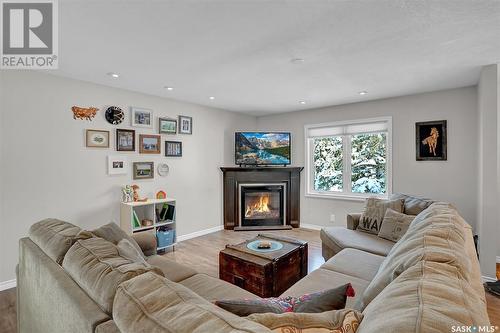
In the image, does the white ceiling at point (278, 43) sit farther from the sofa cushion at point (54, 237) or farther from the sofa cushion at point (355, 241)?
the sofa cushion at point (355, 241)

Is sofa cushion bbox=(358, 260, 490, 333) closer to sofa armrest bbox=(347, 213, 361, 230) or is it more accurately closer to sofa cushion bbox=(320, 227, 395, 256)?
sofa cushion bbox=(320, 227, 395, 256)

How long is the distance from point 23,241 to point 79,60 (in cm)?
186

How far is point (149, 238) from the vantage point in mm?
2396

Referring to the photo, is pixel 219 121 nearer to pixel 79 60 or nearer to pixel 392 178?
pixel 79 60

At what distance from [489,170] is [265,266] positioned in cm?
271

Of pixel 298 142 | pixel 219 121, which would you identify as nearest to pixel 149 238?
pixel 219 121

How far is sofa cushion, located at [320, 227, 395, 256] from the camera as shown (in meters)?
2.57

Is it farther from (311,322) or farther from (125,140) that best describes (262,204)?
(311,322)

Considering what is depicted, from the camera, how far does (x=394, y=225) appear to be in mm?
2816

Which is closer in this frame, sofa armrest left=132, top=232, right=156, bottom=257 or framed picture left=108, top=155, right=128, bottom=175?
sofa armrest left=132, top=232, right=156, bottom=257

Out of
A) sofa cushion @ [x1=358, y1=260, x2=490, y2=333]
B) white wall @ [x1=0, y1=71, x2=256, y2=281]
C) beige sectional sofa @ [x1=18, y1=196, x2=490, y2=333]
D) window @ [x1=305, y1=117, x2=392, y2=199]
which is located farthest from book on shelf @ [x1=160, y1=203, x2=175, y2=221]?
sofa cushion @ [x1=358, y1=260, x2=490, y2=333]

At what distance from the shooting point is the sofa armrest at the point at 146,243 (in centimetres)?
233

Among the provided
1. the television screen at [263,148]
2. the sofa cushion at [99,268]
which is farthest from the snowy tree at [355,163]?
the sofa cushion at [99,268]

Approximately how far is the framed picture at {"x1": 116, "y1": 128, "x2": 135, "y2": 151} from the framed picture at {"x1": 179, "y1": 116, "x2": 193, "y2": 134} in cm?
84
